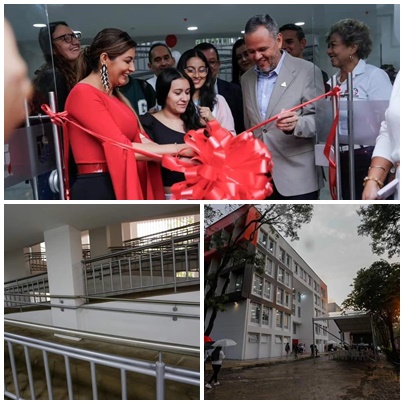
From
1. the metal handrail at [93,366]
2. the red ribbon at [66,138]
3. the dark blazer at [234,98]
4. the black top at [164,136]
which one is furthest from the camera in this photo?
the dark blazer at [234,98]

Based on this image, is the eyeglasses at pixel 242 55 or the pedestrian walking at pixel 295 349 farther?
the eyeglasses at pixel 242 55

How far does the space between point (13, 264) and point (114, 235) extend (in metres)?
0.31

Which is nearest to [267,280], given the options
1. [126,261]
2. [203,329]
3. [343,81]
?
[203,329]

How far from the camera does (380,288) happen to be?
6.82ft

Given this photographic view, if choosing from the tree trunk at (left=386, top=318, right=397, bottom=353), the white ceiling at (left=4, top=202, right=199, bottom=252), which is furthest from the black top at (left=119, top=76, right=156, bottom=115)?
the tree trunk at (left=386, top=318, right=397, bottom=353)

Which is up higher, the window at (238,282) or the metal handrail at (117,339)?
the window at (238,282)

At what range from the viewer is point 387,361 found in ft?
6.80

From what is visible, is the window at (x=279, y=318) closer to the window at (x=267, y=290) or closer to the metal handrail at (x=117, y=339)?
the window at (x=267, y=290)

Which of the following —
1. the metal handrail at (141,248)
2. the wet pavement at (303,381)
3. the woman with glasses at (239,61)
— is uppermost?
the woman with glasses at (239,61)

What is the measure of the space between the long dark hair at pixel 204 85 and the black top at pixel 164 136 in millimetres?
136

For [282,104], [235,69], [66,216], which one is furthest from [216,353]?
[235,69]

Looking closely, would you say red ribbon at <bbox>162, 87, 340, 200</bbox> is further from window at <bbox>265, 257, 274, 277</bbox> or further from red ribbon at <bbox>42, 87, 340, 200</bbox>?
window at <bbox>265, 257, 274, 277</bbox>

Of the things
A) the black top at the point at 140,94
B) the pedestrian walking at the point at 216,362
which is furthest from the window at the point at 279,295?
the black top at the point at 140,94

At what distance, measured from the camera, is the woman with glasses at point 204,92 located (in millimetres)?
2303
